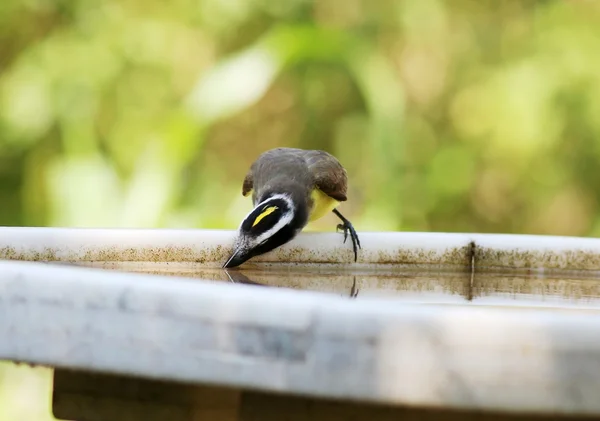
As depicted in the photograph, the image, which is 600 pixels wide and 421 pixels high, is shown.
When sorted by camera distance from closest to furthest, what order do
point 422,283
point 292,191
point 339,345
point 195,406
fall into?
point 339,345 → point 195,406 → point 422,283 → point 292,191

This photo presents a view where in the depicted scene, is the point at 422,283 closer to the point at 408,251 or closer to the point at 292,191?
the point at 408,251

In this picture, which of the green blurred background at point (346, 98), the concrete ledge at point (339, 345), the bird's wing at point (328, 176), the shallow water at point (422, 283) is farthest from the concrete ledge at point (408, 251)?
the green blurred background at point (346, 98)

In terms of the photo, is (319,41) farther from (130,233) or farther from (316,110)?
(130,233)

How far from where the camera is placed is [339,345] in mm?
1191

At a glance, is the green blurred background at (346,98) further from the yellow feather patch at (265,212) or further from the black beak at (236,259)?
the black beak at (236,259)

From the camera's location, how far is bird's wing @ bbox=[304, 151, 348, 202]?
3.69 m

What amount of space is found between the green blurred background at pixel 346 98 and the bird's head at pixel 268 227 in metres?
3.03

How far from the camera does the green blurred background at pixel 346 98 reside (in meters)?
6.70

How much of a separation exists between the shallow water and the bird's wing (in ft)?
2.64

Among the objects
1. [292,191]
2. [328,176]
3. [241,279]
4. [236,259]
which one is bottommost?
[241,279]

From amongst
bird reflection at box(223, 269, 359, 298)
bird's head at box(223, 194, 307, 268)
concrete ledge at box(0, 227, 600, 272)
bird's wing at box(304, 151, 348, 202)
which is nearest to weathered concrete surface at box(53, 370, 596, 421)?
bird reflection at box(223, 269, 359, 298)

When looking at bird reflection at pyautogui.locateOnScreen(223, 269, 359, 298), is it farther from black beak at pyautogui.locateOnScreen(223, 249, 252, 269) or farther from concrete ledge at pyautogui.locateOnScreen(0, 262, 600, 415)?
concrete ledge at pyautogui.locateOnScreen(0, 262, 600, 415)

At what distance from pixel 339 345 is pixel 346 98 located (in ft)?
21.5

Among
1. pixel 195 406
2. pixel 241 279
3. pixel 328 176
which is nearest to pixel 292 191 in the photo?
pixel 328 176
